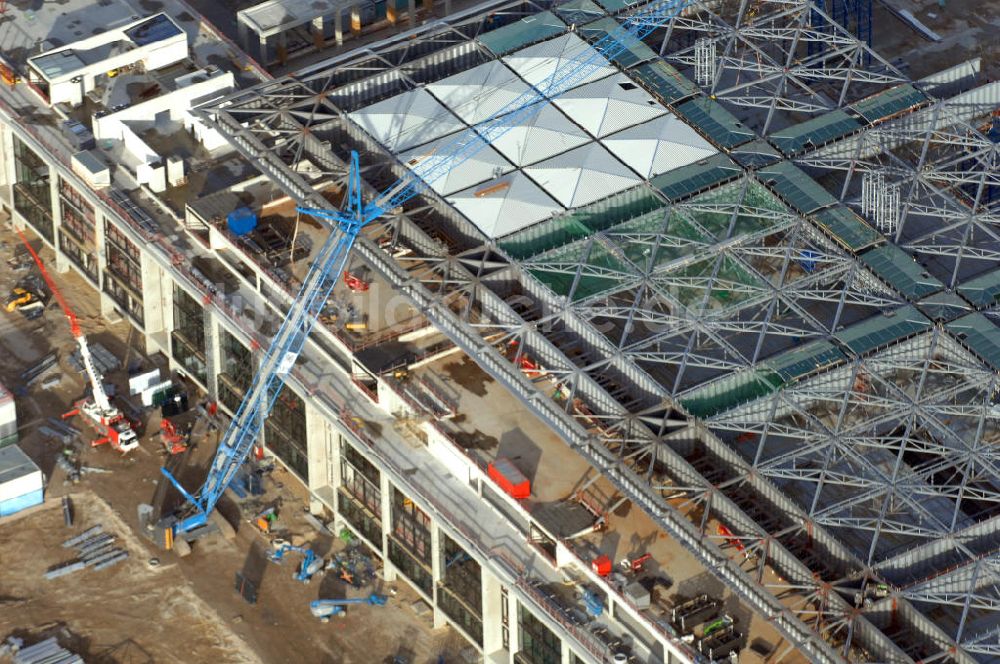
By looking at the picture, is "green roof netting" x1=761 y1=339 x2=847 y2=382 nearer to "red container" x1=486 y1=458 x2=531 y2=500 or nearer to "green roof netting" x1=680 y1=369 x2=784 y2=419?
"green roof netting" x1=680 y1=369 x2=784 y2=419

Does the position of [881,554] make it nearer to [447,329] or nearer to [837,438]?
[837,438]

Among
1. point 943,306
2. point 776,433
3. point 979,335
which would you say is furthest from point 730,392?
point 979,335

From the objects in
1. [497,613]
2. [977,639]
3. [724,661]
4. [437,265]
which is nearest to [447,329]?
[437,265]

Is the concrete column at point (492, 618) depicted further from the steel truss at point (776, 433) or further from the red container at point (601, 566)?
the steel truss at point (776, 433)

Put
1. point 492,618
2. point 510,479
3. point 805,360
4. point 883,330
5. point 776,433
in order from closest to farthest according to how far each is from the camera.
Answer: point 776,433
point 510,479
point 805,360
point 492,618
point 883,330

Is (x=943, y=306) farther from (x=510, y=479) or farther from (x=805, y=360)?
(x=510, y=479)

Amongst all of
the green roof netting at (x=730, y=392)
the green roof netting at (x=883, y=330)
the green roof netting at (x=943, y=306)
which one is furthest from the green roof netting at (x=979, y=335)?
the green roof netting at (x=730, y=392)
